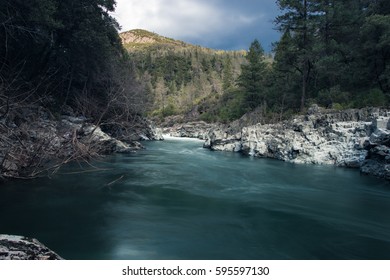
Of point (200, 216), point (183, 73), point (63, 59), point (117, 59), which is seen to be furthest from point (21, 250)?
point (183, 73)

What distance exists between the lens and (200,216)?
8.80 m

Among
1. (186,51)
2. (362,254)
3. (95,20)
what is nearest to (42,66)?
(95,20)

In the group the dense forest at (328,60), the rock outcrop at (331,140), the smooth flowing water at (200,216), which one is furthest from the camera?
the dense forest at (328,60)

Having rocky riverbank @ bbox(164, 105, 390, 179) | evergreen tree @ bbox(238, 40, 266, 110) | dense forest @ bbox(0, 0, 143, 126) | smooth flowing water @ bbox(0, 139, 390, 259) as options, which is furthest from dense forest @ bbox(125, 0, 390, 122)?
dense forest @ bbox(0, 0, 143, 126)

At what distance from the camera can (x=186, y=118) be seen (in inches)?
2675

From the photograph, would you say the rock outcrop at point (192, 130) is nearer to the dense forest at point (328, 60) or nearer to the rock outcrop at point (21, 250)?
the dense forest at point (328, 60)

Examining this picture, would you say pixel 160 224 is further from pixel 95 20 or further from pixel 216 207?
pixel 95 20

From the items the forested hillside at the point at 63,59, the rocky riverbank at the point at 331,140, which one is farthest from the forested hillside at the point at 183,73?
the forested hillside at the point at 63,59

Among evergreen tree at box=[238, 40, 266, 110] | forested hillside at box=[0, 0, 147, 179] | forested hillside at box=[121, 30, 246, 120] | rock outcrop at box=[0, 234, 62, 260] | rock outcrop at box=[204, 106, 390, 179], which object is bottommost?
rock outcrop at box=[0, 234, 62, 260]

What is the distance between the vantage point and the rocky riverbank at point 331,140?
15.6m

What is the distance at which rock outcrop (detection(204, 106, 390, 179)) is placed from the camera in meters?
15.6

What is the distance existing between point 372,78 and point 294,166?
12210mm

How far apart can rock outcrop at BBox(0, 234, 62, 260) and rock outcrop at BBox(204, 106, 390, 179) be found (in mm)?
15488

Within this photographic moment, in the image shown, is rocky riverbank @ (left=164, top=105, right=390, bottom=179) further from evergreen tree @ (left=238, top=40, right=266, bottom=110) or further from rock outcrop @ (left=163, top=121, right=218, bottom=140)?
rock outcrop @ (left=163, top=121, right=218, bottom=140)
